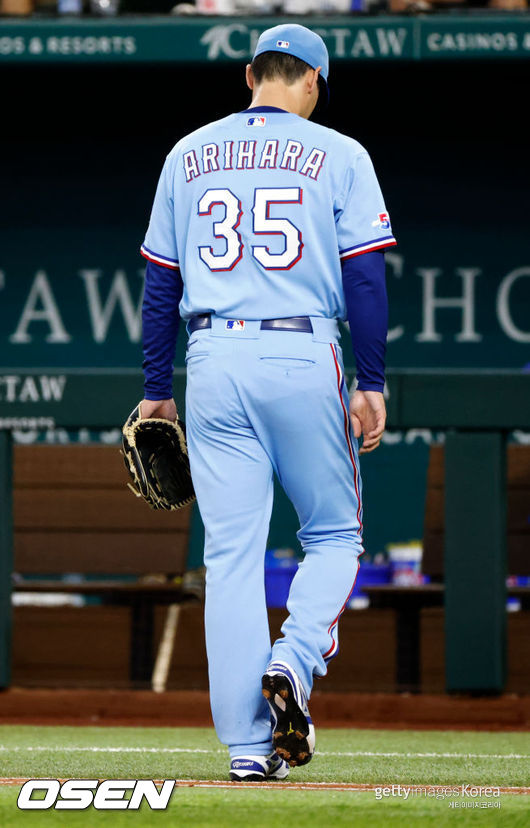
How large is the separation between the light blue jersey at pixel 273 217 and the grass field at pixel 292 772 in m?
1.00

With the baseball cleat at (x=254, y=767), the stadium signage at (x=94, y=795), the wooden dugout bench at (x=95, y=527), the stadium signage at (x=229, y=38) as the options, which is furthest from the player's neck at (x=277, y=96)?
the stadium signage at (x=229, y=38)

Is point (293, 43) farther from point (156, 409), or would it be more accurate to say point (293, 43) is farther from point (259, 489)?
point (259, 489)

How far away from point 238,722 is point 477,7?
637 cm

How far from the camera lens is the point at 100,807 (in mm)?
2301

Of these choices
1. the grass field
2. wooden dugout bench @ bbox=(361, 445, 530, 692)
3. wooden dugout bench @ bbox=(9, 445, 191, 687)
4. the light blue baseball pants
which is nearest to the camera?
the grass field

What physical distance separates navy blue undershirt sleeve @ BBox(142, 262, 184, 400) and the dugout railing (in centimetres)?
216

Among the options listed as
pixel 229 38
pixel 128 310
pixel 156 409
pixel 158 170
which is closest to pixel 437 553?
pixel 156 409

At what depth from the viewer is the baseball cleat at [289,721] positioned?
2.84 m

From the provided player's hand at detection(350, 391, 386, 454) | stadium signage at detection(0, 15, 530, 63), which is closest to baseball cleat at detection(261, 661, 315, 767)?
player's hand at detection(350, 391, 386, 454)

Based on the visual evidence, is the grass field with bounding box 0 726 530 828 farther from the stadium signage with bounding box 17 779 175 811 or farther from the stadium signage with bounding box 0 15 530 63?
the stadium signage with bounding box 0 15 530 63

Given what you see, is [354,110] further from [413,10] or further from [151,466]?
[151,466]

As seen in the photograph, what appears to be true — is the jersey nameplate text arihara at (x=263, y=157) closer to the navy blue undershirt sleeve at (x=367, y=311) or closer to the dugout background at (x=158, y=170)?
the navy blue undershirt sleeve at (x=367, y=311)

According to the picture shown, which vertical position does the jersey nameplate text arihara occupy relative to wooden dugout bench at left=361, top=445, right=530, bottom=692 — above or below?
above

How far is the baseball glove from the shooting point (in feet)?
10.9
